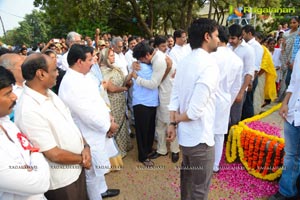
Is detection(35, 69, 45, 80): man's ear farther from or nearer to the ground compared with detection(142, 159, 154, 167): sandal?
farther from the ground

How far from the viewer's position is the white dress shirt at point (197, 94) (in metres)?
2.08

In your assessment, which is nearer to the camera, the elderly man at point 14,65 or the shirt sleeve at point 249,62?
the elderly man at point 14,65

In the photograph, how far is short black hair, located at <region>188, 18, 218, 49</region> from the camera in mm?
2137

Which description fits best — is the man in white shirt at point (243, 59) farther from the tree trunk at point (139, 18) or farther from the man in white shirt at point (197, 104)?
the tree trunk at point (139, 18)

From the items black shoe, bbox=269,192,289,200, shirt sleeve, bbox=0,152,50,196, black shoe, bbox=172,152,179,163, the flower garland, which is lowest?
black shoe, bbox=172,152,179,163

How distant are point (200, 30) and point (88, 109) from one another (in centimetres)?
123

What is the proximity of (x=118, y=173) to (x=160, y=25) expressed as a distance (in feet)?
70.5

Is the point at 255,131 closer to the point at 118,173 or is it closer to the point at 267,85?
the point at 118,173

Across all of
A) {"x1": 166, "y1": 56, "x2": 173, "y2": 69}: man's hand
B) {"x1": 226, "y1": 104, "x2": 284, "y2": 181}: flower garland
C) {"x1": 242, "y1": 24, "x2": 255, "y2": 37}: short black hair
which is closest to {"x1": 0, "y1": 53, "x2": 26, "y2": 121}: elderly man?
{"x1": 166, "y1": 56, "x2": 173, "y2": 69}: man's hand

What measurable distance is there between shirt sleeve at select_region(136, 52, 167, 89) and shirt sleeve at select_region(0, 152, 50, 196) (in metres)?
2.31

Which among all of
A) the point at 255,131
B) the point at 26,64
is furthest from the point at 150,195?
the point at 26,64

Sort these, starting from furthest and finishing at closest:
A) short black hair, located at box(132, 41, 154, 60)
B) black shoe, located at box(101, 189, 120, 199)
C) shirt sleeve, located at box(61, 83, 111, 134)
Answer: short black hair, located at box(132, 41, 154, 60) → black shoe, located at box(101, 189, 120, 199) → shirt sleeve, located at box(61, 83, 111, 134)

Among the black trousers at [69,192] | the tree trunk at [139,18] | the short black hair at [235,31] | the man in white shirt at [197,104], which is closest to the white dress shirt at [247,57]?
the short black hair at [235,31]

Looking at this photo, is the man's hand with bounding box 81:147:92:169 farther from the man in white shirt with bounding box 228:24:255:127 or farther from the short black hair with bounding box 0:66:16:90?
the man in white shirt with bounding box 228:24:255:127
